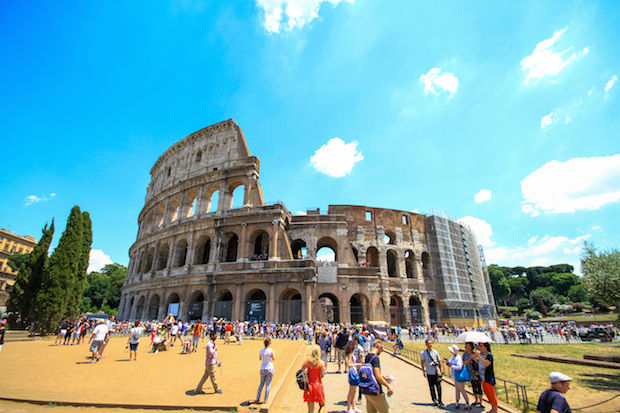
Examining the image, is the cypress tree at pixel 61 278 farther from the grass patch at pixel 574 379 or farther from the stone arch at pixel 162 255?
the grass patch at pixel 574 379

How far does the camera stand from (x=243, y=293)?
78.1ft

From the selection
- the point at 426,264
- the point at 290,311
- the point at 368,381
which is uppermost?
the point at 426,264

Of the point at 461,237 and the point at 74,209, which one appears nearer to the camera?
the point at 74,209

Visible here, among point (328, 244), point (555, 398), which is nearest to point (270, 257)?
point (328, 244)

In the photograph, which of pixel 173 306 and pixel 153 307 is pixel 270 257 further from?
pixel 153 307

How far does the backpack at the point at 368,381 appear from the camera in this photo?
4.41m

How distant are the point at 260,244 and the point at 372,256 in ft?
44.0

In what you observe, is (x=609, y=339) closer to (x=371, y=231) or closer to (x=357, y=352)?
(x=371, y=231)

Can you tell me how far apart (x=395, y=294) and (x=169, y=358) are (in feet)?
80.8

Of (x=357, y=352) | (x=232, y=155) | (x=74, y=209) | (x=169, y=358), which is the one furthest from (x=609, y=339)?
(x=74, y=209)

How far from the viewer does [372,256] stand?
110ft

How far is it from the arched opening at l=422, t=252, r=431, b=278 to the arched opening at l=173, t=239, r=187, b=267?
89.1 feet

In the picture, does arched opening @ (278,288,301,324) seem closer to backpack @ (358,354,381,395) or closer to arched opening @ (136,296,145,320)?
arched opening @ (136,296,145,320)

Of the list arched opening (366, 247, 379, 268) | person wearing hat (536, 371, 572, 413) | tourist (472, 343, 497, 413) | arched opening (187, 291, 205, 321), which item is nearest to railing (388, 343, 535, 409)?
tourist (472, 343, 497, 413)
